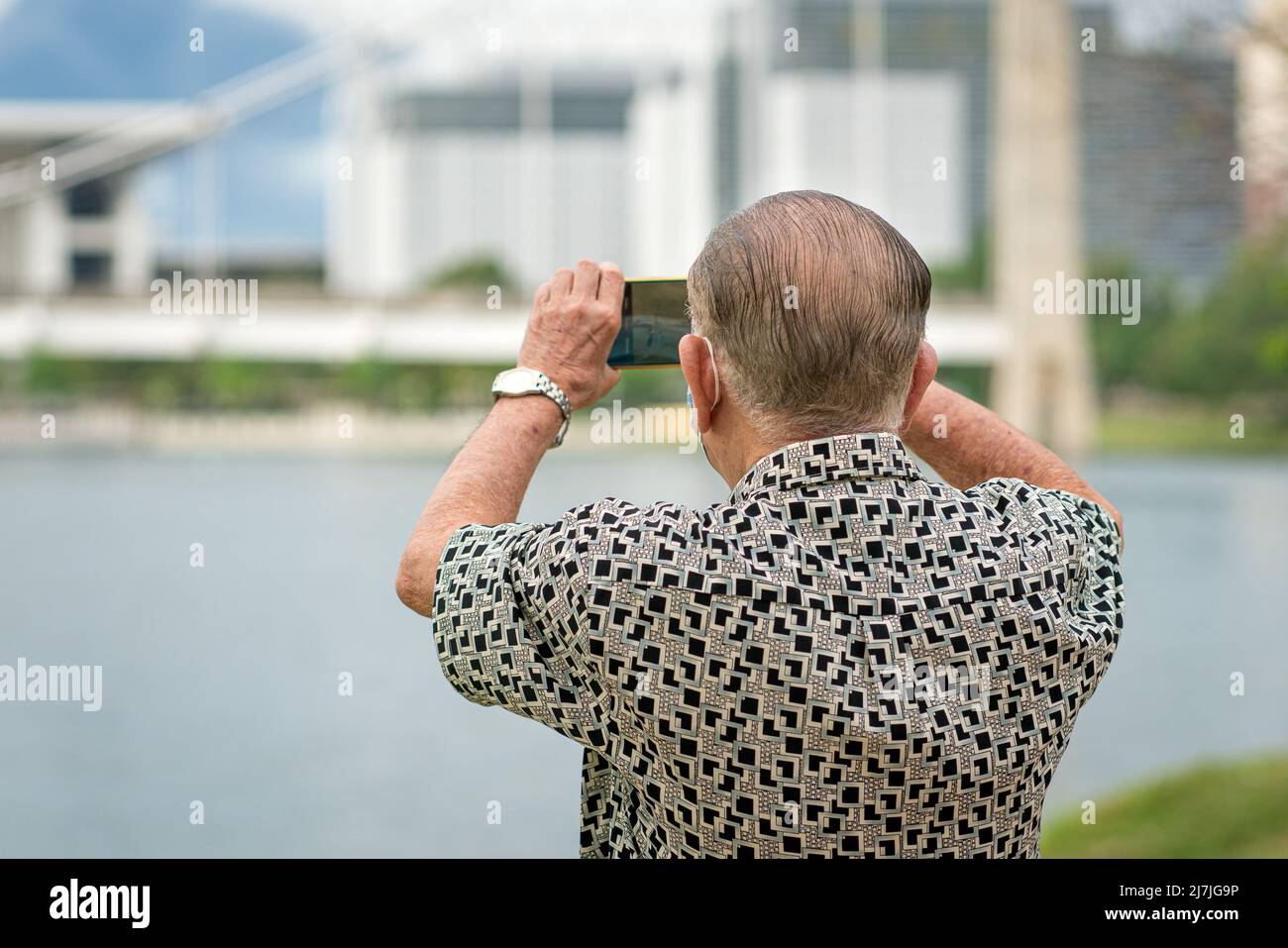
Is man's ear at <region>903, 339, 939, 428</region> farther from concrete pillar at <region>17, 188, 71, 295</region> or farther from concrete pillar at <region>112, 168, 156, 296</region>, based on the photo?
concrete pillar at <region>112, 168, 156, 296</region>

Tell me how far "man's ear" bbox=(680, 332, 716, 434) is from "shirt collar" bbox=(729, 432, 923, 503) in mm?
51

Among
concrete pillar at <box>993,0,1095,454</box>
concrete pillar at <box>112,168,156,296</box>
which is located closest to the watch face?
concrete pillar at <box>993,0,1095,454</box>

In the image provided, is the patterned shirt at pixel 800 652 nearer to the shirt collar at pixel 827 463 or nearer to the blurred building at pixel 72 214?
the shirt collar at pixel 827 463

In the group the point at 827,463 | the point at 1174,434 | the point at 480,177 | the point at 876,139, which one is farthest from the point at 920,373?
the point at 480,177

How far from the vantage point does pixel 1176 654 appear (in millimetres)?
11016

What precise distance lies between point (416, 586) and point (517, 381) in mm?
162

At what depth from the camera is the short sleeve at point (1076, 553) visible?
821 millimetres

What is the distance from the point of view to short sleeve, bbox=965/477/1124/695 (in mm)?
821

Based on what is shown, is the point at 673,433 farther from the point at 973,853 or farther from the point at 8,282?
the point at 8,282

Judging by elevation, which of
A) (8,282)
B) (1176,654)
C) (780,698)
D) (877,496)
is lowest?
(1176,654)

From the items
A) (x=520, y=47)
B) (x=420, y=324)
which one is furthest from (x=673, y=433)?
(x=520, y=47)

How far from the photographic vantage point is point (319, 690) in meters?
10.2

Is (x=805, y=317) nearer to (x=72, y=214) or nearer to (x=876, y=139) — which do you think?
(x=876, y=139)
